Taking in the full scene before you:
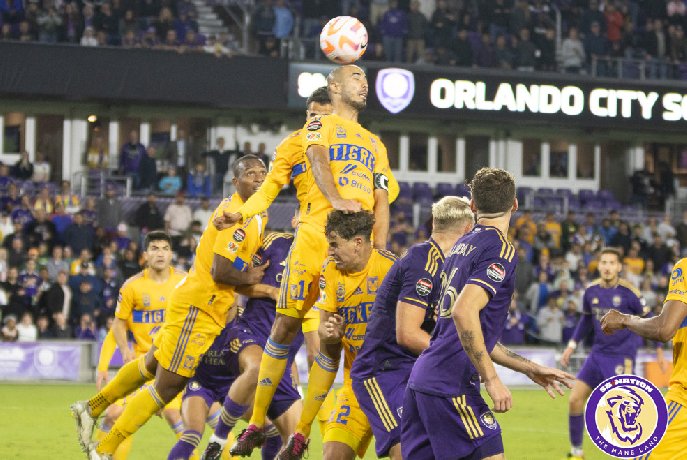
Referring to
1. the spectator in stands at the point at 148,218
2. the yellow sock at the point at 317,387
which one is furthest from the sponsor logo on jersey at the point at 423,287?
the spectator in stands at the point at 148,218

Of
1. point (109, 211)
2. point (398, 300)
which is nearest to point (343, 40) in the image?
point (398, 300)

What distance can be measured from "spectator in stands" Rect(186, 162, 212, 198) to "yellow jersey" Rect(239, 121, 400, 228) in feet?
59.8

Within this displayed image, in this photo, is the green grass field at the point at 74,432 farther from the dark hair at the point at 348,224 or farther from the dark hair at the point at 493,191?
the dark hair at the point at 493,191

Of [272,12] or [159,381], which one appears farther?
[272,12]

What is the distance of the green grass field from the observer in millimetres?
12289

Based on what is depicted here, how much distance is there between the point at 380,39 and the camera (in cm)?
2911

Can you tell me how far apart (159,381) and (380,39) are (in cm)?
2070

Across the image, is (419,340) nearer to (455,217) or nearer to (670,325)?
(455,217)

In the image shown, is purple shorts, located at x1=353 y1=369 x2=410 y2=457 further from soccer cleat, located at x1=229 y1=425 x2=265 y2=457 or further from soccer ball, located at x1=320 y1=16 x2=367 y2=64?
soccer ball, located at x1=320 y1=16 x2=367 y2=64

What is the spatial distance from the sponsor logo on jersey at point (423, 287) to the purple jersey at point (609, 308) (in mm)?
6535

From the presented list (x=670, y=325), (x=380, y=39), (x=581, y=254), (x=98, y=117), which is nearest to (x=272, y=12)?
(x=380, y=39)

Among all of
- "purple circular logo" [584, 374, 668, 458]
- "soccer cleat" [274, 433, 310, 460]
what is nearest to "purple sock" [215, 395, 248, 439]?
"soccer cleat" [274, 433, 310, 460]

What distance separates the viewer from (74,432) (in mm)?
13828

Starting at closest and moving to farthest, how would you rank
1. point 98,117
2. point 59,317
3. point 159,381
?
point 159,381 → point 59,317 → point 98,117
